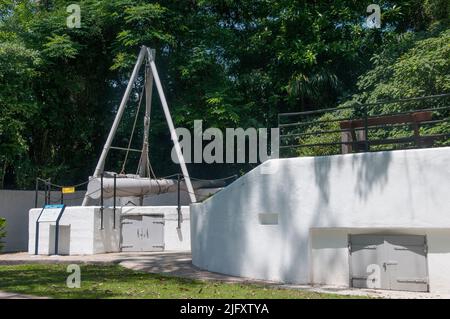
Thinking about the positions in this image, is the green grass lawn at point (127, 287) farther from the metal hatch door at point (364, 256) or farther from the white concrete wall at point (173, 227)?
the white concrete wall at point (173, 227)

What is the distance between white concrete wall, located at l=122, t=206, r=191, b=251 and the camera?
2033 cm

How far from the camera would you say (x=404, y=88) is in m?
18.5

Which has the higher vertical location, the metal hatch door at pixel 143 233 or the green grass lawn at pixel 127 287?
the metal hatch door at pixel 143 233

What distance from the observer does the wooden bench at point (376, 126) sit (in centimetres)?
1160

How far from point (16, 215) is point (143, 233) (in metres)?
7.40

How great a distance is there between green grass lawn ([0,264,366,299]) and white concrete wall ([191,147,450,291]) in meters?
1.35

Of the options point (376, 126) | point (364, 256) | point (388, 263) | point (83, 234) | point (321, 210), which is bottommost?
point (388, 263)

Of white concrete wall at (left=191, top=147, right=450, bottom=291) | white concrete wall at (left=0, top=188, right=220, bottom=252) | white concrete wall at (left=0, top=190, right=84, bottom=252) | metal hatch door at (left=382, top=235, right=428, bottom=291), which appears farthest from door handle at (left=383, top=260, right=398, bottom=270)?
white concrete wall at (left=0, top=190, right=84, bottom=252)

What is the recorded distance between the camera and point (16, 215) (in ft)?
79.6

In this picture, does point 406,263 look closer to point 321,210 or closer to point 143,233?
point 321,210

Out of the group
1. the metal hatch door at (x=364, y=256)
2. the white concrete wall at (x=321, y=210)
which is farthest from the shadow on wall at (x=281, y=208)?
the metal hatch door at (x=364, y=256)

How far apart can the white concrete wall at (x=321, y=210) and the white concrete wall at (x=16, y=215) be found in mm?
13019

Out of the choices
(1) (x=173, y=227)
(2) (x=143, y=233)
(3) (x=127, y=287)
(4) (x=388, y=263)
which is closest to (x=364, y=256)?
(4) (x=388, y=263)
